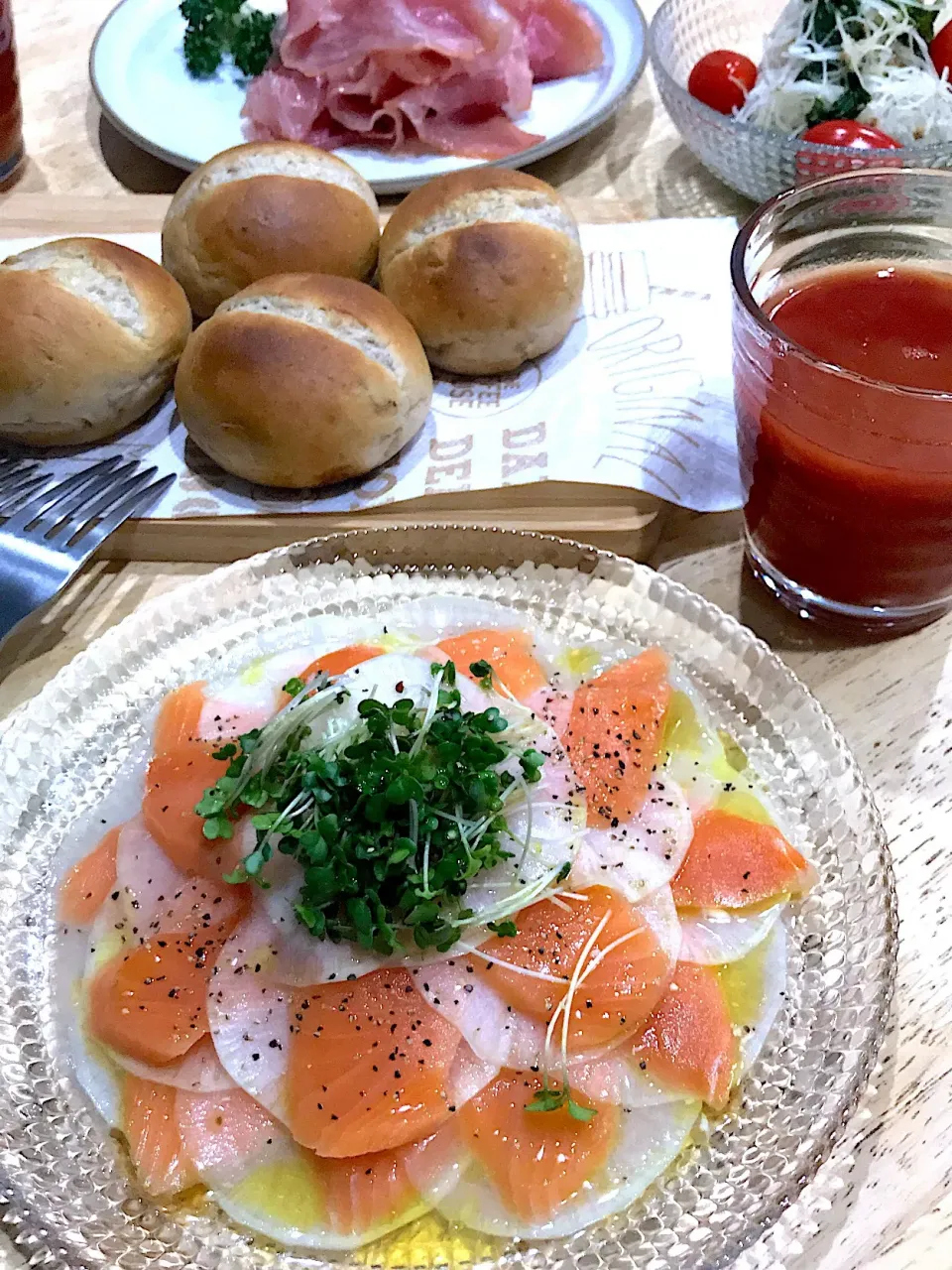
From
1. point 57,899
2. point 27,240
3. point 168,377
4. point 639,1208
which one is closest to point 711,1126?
point 639,1208

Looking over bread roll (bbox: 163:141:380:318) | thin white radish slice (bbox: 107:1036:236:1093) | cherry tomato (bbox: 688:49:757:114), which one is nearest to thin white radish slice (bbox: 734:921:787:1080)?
thin white radish slice (bbox: 107:1036:236:1093)

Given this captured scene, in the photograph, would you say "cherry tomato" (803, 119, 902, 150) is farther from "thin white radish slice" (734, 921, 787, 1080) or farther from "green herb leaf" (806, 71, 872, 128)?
"thin white radish slice" (734, 921, 787, 1080)

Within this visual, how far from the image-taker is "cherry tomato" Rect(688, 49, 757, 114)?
227 centimetres

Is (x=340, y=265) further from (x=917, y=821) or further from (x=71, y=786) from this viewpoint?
(x=917, y=821)

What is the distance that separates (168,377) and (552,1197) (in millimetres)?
1363

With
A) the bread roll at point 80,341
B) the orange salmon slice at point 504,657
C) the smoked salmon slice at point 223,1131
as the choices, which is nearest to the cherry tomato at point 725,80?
the bread roll at point 80,341

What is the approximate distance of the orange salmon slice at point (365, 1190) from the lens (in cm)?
91

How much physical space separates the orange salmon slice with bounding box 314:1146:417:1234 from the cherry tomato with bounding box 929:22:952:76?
2.31 metres

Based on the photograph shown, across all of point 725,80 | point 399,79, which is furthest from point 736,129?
point 399,79

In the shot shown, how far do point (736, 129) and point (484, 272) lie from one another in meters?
0.66

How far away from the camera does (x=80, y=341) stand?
1.62 metres

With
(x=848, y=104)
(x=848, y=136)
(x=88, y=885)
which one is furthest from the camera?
(x=848, y=104)

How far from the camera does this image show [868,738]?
4.41 ft

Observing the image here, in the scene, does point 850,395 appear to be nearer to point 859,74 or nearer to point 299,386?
point 299,386
